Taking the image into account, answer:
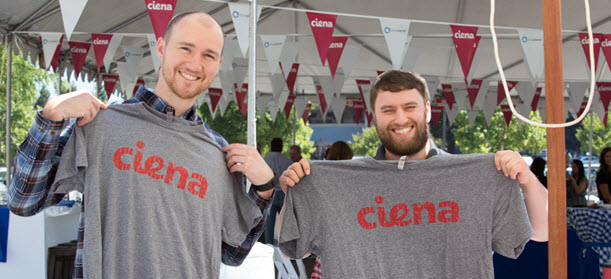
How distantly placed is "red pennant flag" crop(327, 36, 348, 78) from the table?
3.32 meters

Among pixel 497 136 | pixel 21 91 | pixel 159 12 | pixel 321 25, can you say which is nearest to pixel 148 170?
pixel 159 12

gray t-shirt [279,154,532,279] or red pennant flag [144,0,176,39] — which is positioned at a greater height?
red pennant flag [144,0,176,39]

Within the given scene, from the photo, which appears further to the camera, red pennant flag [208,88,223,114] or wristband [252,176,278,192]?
red pennant flag [208,88,223,114]

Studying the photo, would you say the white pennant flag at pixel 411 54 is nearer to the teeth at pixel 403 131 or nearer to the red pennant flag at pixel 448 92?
the red pennant flag at pixel 448 92

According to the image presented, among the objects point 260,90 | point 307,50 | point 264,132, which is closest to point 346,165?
point 307,50

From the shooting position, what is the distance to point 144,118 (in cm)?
174

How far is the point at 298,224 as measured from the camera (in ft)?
6.65

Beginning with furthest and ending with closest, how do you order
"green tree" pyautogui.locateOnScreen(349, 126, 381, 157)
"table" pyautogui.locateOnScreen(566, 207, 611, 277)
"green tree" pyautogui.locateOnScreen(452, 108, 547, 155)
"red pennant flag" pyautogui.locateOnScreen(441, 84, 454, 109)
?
"green tree" pyautogui.locateOnScreen(349, 126, 381, 157) < "green tree" pyautogui.locateOnScreen(452, 108, 547, 155) < "red pennant flag" pyautogui.locateOnScreen(441, 84, 454, 109) < "table" pyautogui.locateOnScreen(566, 207, 611, 277)

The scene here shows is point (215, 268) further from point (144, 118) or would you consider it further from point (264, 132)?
point (264, 132)

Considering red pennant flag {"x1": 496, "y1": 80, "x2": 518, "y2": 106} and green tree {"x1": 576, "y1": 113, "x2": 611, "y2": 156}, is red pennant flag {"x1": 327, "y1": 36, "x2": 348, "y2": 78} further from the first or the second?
green tree {"x1": 576, "y1": 113, "x2": 611, "y2": 156}

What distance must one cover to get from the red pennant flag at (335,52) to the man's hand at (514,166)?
495 centimetres

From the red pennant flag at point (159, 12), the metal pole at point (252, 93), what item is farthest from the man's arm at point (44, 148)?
the red pennant flag at point (159, 12)

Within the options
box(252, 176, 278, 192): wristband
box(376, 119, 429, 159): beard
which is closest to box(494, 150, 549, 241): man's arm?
box(376, 119, 429, 159): beard

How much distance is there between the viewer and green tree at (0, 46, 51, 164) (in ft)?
55.6
